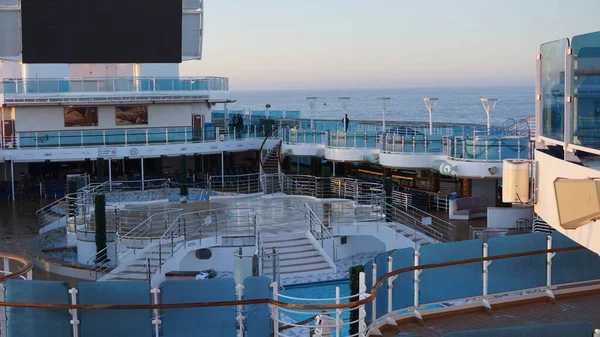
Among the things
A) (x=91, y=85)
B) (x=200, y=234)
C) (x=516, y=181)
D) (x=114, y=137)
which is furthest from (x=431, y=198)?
(x=516, y=181)

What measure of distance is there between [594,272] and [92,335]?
5.27 meters

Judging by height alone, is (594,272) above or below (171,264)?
above

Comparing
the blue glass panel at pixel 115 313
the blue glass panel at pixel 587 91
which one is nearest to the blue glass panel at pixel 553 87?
the blue glass panel at pixel 587 91

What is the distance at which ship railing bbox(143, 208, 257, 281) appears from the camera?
1934 cm

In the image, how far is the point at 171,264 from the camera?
765 inches

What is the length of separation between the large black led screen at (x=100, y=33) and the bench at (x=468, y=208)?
37.0 ft

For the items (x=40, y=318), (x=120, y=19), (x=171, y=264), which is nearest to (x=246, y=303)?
(x=40, y=318)

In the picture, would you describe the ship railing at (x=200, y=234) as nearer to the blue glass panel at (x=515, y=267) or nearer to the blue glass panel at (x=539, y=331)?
the blue glass panel at (x=515, y=267)

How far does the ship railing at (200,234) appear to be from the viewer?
63.5 ft

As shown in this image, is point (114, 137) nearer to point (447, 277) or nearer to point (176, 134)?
point (176, 134)

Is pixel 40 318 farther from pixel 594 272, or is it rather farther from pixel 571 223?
pixel 594 272

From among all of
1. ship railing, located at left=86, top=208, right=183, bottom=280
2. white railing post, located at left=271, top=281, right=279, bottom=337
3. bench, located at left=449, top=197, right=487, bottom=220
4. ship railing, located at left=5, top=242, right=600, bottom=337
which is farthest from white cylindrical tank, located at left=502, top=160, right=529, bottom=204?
bench, located at left=449, top=197, right=487, bottom=220

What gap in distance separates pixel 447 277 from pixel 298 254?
37.4 feet

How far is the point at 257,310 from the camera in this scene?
7426 millimetres
